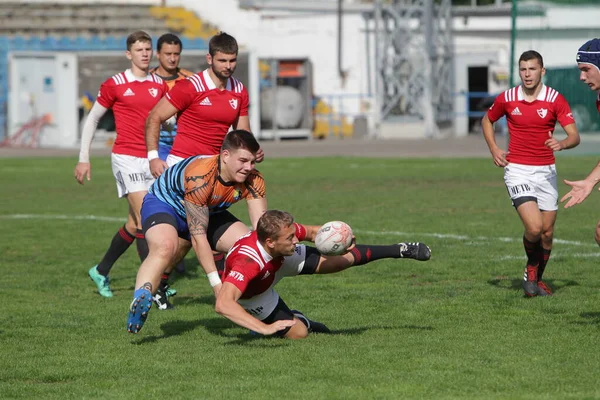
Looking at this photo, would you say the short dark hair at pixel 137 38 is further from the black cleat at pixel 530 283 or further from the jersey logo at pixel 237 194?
the black cleat at pixel 530 283

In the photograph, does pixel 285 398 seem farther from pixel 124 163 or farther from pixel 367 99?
pixel 367 99

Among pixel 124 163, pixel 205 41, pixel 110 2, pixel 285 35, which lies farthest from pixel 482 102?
pixel 124 163

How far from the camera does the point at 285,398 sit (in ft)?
20.2

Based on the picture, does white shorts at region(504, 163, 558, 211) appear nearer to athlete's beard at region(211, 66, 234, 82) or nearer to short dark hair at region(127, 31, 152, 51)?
athlete's beard at region(211, 66, 234, 82)

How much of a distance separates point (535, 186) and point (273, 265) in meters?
3.31

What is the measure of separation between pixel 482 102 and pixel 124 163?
34.8 m

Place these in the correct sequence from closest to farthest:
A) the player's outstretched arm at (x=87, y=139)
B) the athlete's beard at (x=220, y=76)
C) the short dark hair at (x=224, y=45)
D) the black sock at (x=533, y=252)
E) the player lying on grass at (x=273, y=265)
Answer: the player lying on grass at (x=273, y=265), the short dark hair at (x=224, y=45), the athlete's beard at (x=220, y=76), the black sock at (x=533, y=252), the player's outstretched arm at (x=87, y=139)

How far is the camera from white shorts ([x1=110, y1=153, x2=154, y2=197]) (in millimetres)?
10727

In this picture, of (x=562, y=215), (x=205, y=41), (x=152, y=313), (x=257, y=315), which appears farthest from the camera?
(x=205, y=41)

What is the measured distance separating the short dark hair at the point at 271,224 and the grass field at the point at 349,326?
0.85 m

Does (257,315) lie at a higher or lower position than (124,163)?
lower

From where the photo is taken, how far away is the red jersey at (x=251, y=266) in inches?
296

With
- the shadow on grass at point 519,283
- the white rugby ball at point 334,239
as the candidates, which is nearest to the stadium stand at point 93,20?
the shadow on grass at point 519,283

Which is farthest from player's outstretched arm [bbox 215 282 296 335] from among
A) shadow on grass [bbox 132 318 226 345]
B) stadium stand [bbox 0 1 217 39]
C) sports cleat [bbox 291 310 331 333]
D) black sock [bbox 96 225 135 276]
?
stadium stand [bbox 0 1 217 39]
